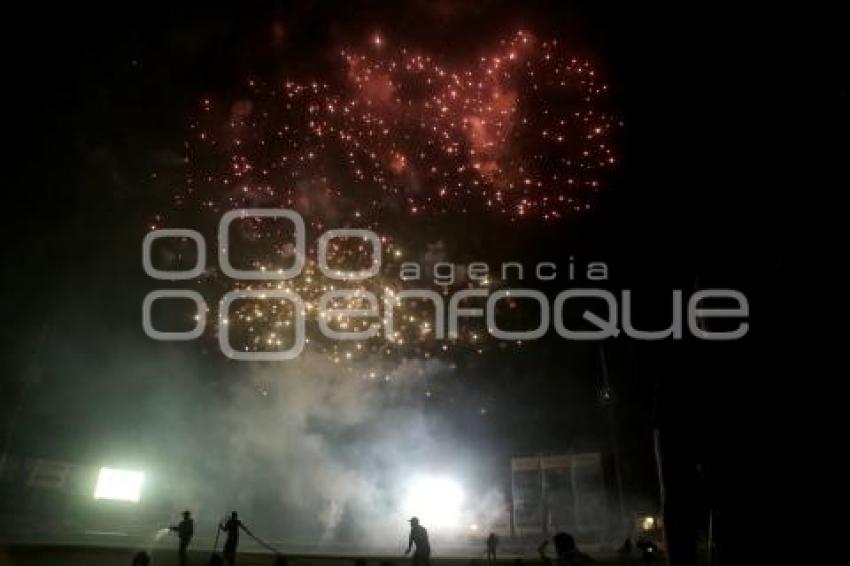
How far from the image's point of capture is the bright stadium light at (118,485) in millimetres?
24781

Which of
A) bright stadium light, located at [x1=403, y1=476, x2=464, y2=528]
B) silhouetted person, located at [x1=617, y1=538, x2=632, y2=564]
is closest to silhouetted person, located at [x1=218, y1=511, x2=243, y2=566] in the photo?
silhouetted person, located at [x1=617, y1=538, x2=632, y2=564]

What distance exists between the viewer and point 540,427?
29328mm

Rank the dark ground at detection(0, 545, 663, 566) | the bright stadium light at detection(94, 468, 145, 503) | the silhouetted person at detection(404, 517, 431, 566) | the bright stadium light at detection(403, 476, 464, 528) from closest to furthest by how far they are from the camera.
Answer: the silhouetted person at detection(404, 517, 431, 566) < the dark ground at detection(0, 545, 663, 566) < the bright stadium light at detection(94, 468, 145, 503) < the bright stadium light at detection(403, 476, 464, 528)

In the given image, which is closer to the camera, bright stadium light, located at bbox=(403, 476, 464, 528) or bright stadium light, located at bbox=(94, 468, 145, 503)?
bright stadium light, located at bbox=(94, 468, 145, 503)

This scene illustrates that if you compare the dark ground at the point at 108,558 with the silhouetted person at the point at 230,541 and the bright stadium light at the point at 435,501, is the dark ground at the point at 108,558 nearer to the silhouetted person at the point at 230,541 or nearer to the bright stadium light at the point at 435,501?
the silhouetted person at the point at 230,541

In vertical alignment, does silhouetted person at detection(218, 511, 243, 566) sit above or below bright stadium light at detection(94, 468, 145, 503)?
below

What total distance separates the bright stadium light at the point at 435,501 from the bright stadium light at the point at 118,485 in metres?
12.6

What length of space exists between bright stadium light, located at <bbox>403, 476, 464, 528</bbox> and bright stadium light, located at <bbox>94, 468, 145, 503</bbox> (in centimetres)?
1258

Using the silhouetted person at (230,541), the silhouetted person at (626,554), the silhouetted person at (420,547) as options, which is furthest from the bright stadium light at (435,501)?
the silhouetted person at (230,541)

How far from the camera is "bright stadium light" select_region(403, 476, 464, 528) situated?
2853cm

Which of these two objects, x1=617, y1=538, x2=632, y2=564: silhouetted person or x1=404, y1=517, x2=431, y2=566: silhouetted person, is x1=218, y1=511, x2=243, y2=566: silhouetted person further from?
x1=617, y1=538, x2=632, y2=564: silhouetted person

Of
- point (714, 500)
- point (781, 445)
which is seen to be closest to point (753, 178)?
point (781, 445)

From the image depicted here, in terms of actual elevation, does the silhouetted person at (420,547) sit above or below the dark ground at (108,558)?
above

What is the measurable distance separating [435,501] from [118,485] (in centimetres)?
1456
